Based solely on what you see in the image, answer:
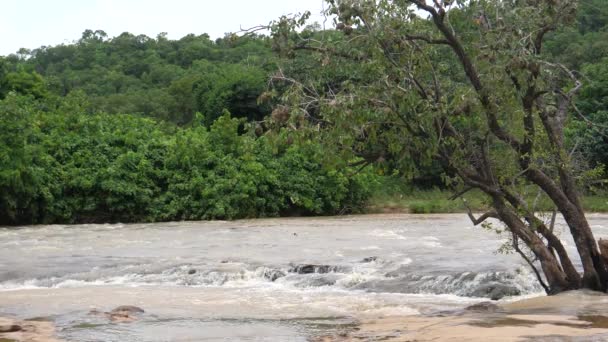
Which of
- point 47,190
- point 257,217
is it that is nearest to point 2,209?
point 47,190

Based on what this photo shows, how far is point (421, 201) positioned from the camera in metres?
36.9

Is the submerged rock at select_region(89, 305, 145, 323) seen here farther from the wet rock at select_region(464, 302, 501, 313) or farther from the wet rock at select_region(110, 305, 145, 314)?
the wet rock at select_region(464, 302, 501, 313)

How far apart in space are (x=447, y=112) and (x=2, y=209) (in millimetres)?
21242

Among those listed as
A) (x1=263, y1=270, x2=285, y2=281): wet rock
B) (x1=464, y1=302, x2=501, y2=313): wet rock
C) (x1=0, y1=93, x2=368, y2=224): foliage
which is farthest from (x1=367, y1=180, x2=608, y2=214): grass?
(x1=464, y1=302, x2=501, y2=313): wet rock

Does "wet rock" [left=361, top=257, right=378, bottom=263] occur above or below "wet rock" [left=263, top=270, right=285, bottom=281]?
above

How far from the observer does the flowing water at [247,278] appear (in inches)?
464

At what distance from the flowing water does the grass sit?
28.3 ft

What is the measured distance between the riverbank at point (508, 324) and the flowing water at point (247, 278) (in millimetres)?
759

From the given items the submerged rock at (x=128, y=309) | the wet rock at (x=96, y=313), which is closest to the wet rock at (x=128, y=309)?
the submerged rock at (x=128, y=309)

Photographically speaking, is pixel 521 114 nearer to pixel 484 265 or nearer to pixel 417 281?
pixel 417 281

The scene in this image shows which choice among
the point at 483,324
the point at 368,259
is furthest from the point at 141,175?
the point at 483,324

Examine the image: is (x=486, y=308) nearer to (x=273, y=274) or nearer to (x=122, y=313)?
(x=122, y=313)

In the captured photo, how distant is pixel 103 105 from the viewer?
171 feet

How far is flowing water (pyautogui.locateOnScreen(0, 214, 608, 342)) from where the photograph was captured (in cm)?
1179
